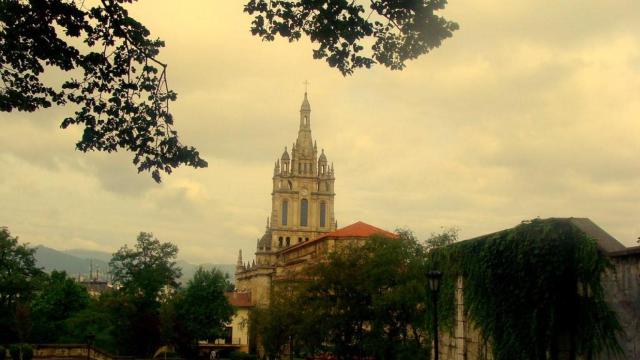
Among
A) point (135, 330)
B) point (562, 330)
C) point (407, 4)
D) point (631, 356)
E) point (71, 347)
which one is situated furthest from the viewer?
point (135, 330)

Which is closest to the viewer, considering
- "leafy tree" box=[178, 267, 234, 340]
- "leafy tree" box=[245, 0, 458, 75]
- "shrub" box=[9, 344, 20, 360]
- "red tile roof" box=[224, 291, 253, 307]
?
"leafy tree" box=[245, 0, 458, 75]

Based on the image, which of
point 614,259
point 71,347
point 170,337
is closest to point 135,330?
point 170,337

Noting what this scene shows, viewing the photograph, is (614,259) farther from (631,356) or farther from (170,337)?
(170,337)

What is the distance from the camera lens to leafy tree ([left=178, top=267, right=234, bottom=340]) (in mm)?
74375

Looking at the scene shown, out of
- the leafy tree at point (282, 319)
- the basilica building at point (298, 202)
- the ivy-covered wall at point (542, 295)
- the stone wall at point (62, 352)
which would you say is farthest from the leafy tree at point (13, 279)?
the basilica building at point (298, 202)

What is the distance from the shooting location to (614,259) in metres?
16.1

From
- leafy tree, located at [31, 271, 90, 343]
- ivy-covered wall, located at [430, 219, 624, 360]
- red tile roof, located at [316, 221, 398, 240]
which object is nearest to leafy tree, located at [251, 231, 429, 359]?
ivy-covered wall, located at [430, 219, 624, 360]

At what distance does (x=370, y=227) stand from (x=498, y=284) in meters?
77.4

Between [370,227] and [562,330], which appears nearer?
[562,330]

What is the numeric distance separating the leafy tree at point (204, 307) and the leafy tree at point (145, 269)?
644 centimetres

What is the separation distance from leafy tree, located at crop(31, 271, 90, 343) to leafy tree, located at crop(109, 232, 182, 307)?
9.26 meters

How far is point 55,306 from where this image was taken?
76.4 m

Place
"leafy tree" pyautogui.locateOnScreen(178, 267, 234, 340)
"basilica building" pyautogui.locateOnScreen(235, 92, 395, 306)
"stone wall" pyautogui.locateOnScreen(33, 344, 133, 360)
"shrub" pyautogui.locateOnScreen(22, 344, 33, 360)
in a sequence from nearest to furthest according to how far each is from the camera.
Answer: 1. "shrub" pyautogui.locateOnScreen(22, 344, 33, 360)
2. "stone wall" pyautogui.locateOnScreen(33, 344, 133, 360)
3. "leafy tree" pyautogui.locateOnScreen(178, 267, 234, 340)
4. "basilica building" pyautogui.locateOnScreen(235, 92, 395, 306)

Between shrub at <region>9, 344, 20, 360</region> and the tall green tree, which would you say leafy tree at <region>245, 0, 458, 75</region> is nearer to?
shrub at <region>9, 344, 20, 360</region>
